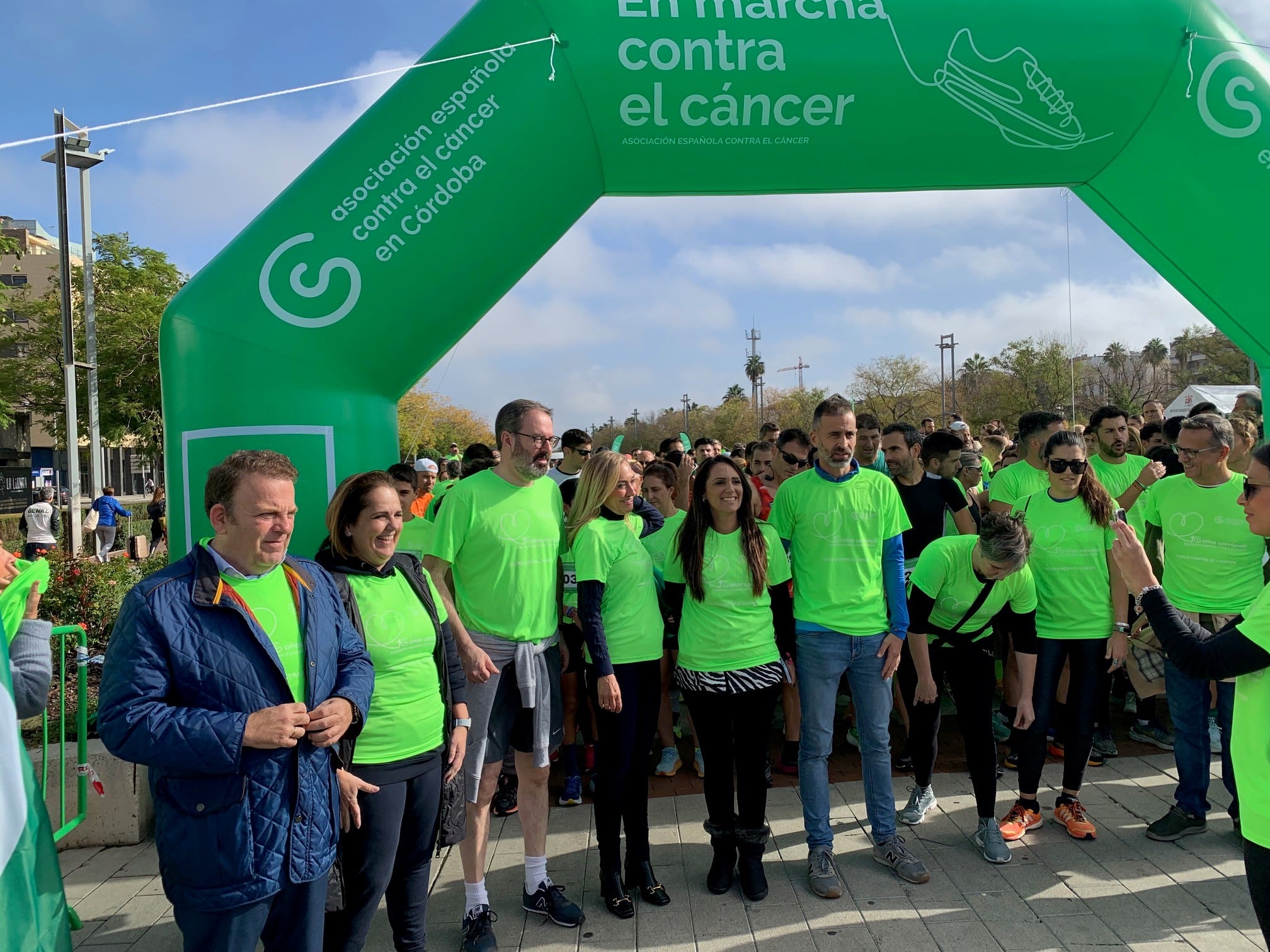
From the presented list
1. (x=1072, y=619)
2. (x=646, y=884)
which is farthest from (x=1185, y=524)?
(x=646, y=884)

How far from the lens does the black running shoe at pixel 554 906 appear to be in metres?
3.41

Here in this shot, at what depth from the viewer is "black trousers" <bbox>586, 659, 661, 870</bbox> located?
11.6ft

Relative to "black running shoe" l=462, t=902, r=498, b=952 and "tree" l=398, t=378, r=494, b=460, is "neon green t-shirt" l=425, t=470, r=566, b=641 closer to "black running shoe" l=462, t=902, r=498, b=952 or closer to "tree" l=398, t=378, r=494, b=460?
"black running shoe" l=462, t=902, r=498, b=952

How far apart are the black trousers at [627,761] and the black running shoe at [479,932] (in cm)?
52

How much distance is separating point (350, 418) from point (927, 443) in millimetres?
3686

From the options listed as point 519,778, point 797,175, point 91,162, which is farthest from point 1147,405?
point 91,162

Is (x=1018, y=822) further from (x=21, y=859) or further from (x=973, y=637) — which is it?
(x=21, y=859)

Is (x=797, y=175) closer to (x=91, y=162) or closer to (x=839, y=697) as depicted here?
(x=839, y=697)

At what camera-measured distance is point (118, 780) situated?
4285 millimetres

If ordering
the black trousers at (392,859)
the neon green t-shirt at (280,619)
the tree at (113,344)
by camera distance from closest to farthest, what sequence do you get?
the neon green t-shirt at (280,619)
the black trousers at (392,859)
the tree at (113,344)

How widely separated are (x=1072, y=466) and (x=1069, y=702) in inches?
44.7

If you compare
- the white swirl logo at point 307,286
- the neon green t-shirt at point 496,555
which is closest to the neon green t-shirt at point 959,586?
the neon green t-shirt at point 496,555

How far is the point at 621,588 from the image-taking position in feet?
11.8

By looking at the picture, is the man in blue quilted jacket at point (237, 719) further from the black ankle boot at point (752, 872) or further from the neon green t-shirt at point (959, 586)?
the neon green t-shirt at point (959, 586)
